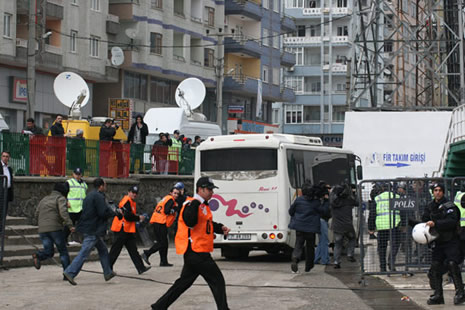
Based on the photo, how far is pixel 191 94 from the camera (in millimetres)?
41531

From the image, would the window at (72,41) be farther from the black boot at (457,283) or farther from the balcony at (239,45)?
the black boot at (457,283)

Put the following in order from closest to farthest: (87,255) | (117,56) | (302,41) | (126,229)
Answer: (87,255) → (126,229) → (117,56) → (302,41)

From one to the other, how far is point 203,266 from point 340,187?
1023 centimetres

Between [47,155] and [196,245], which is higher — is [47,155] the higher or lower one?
the higher one

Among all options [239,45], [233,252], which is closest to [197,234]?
[233,252]

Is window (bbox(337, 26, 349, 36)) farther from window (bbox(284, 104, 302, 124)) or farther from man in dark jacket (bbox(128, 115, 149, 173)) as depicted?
man in dark jacket (bbox(128, 115, 149, 173))

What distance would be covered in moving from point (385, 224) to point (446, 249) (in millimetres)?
3300

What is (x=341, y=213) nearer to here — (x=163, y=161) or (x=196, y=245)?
(x=196, y=245)

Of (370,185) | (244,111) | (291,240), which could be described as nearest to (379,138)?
(291,240)

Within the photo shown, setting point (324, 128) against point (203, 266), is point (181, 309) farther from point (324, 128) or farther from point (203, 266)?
point (324, 128)

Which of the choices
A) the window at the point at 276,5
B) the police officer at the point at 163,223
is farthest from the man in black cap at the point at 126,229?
the window at the point at 276,5

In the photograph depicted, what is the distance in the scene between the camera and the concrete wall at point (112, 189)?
79.5 feet

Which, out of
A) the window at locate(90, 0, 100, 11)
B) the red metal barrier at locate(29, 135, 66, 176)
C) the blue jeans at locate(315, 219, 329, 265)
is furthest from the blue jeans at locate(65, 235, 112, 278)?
the window at locate(90, 0, 100, 11)

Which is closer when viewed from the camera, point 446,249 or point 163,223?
point 446,249
